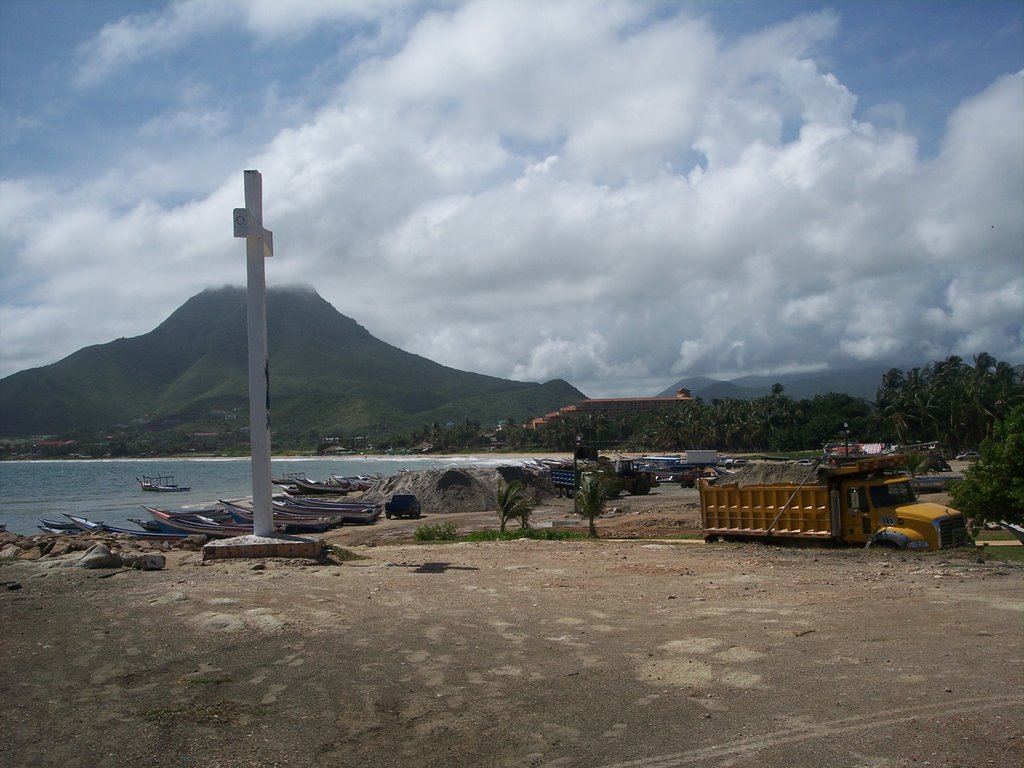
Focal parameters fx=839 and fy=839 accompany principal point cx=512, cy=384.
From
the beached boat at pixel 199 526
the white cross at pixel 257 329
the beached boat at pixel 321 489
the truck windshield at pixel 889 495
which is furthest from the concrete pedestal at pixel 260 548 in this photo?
the beached boat at pixel 321 489

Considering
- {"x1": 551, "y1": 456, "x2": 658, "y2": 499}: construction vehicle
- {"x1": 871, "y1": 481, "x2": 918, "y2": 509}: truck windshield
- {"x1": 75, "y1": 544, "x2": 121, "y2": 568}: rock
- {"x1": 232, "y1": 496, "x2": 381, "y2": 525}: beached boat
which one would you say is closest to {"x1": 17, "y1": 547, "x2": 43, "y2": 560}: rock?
{"x1": 75, "y1": 544, "x2": 121, "y2": 568}: rock

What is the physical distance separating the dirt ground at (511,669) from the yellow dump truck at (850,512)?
2953 mm

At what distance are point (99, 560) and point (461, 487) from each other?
33257mm

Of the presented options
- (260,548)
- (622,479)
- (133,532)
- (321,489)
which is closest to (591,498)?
(260,548)

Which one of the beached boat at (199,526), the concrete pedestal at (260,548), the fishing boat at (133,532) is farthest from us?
the beached boat at (199,526)

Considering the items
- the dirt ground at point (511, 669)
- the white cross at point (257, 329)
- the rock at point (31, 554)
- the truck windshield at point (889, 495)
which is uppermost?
the white cross at point (257, 329)

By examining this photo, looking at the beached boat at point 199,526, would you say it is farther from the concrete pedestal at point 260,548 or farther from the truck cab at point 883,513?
the truck cab at point 883,513

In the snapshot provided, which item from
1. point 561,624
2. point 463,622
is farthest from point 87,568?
point 561,624

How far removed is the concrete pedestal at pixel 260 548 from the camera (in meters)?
16.0

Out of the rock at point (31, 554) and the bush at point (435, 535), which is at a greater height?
the rock at point (31, 554)

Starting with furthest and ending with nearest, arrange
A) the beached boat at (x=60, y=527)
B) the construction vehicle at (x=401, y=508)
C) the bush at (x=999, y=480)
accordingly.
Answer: the construction vehicle at (x=401, y=508), the beached boat at (x=60, y=527), the bush at (x=999, y=480)

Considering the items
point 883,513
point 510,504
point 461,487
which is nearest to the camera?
point 883,513

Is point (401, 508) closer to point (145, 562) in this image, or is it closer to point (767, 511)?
point (767, 511)

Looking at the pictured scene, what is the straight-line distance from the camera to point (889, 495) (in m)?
18.4
